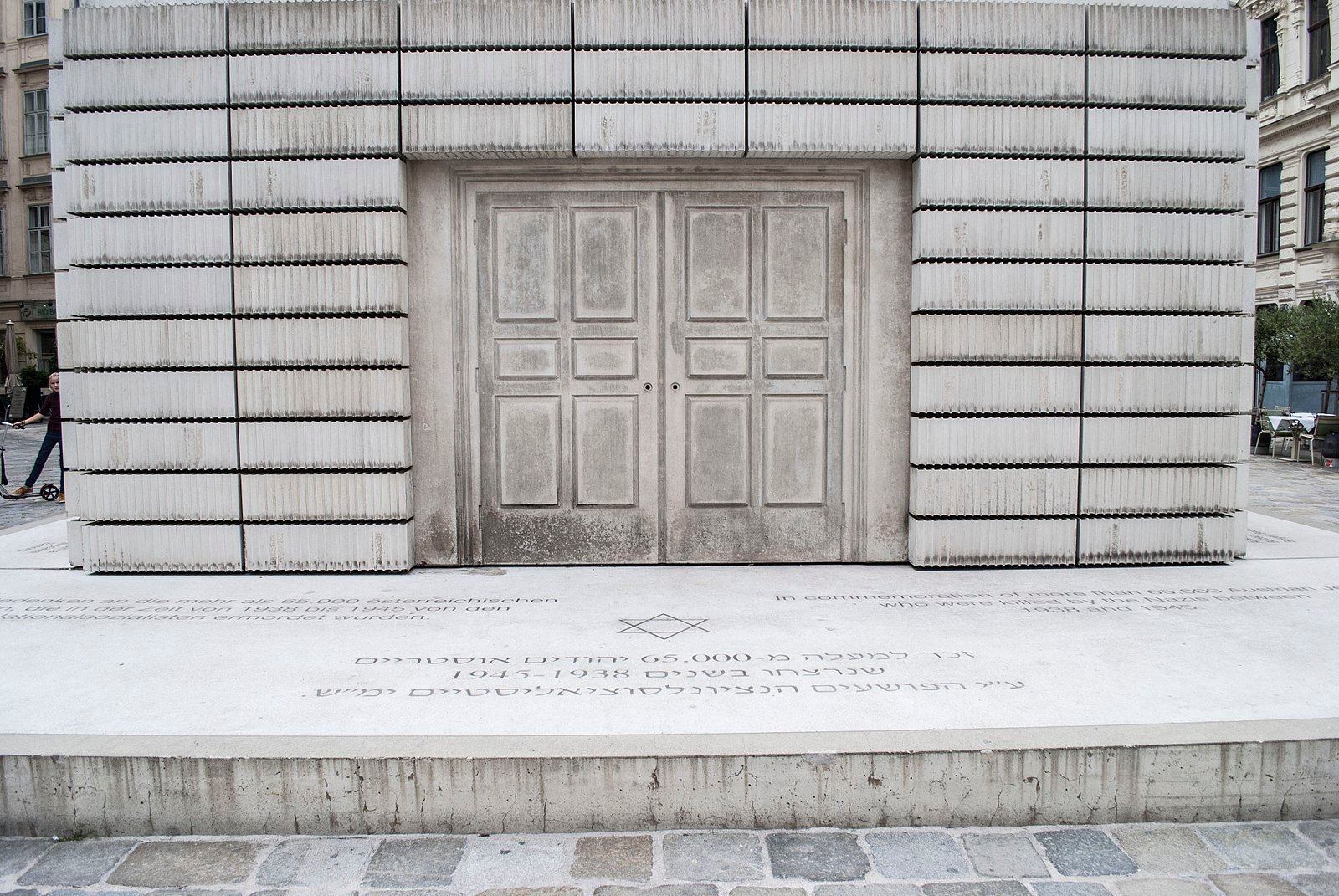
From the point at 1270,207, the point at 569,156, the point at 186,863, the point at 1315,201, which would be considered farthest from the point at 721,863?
the point at 1270,207

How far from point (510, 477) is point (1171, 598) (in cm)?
447

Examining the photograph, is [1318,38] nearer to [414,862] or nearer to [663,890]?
[663,890]

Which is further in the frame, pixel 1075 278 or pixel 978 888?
pixel 1075 278

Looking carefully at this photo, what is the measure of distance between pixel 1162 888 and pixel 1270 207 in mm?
29467

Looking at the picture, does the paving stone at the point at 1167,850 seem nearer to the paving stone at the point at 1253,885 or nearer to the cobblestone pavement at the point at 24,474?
the paving stone at the point at 1253,885

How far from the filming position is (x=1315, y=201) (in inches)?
987

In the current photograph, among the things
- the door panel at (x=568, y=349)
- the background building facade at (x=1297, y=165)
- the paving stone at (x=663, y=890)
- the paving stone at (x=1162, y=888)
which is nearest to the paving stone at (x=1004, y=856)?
the paving stone at (x=1162, y=888)

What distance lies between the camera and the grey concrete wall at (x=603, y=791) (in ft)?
11.5

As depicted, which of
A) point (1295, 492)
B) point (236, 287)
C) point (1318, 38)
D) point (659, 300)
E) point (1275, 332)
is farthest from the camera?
point (1318, 38)

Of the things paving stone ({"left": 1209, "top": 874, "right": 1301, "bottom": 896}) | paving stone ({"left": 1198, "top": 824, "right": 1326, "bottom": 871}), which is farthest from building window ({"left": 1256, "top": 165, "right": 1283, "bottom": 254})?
paving stone ({"left": 1209, "top": 874, "right": 1301, "bottom": 896})

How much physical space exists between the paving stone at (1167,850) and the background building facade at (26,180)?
130ft

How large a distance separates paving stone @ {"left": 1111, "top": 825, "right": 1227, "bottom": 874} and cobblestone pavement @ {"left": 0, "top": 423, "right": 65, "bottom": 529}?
10042mm

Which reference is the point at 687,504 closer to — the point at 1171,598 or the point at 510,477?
the point at 510,477

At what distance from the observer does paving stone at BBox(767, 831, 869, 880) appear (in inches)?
127
